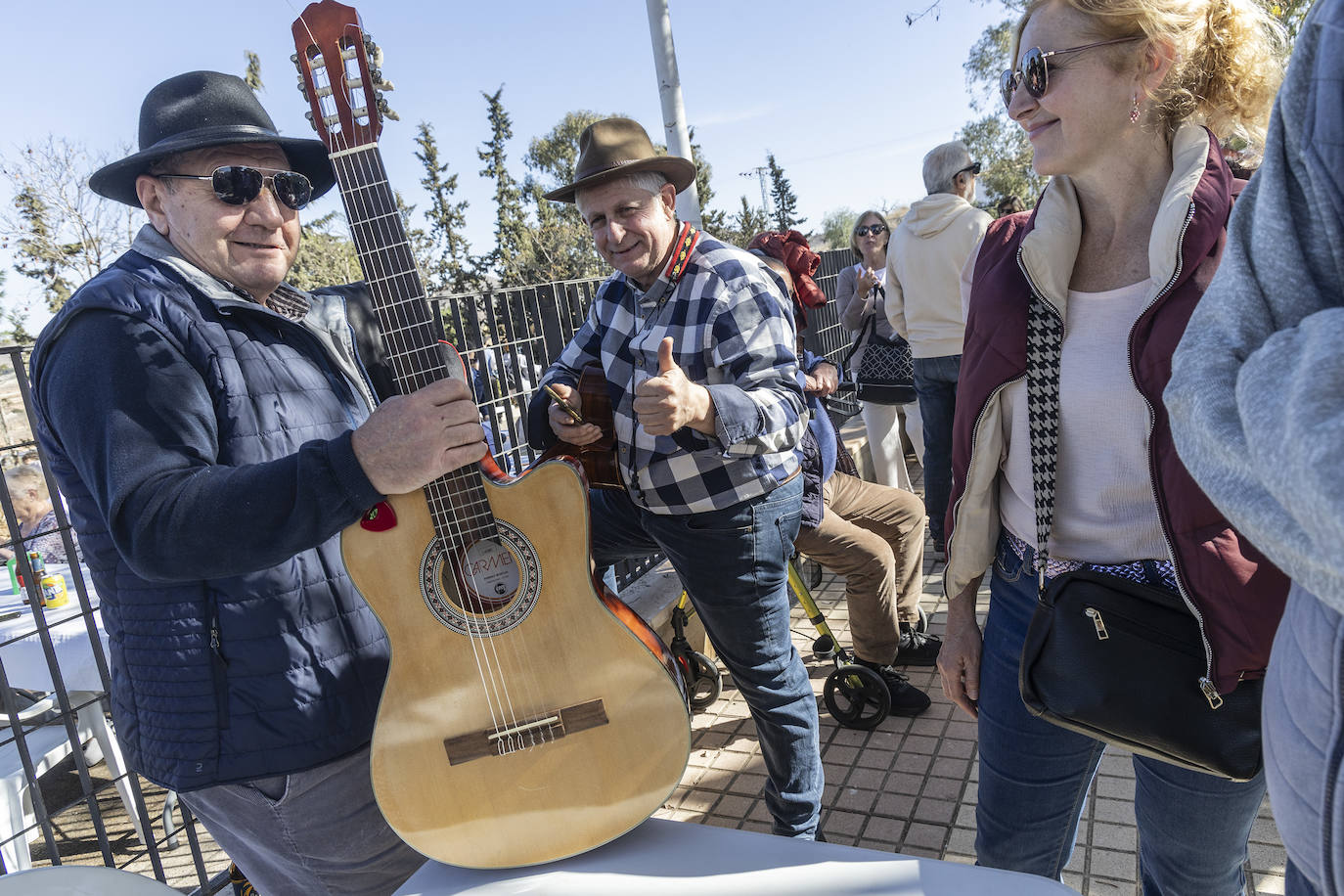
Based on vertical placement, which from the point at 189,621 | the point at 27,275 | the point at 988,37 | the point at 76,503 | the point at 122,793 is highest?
the point at 988,37

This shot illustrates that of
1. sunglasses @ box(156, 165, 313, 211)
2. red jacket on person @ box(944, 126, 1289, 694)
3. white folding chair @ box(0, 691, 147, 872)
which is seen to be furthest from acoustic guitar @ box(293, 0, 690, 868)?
white folding chair @ box(0, 691, 147, 872)

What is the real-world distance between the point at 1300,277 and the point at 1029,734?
4.19ft

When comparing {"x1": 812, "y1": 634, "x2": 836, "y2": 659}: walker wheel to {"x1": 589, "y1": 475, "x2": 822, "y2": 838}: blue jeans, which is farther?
{"x1": 812, "y1": 634, "x2": 836, "y2": 659}: walker wheel

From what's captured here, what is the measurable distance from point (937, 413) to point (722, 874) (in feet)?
12.4

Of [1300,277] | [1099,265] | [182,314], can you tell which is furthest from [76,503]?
[1099,265]

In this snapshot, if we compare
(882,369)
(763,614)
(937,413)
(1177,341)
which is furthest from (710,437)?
(882,369)

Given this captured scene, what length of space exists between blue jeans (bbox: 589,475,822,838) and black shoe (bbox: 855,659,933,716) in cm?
112

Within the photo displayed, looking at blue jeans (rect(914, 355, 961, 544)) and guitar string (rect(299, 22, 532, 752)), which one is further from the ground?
guitar string (rect(299, 22, 532, 752))

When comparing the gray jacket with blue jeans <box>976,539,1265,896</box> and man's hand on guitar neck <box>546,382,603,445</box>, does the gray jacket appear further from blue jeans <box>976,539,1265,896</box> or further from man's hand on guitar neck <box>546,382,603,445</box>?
man's hand on guitar neck <box>546,382,603,445</box>

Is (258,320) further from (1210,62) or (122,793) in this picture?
(122,793)

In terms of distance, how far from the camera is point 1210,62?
1.49m

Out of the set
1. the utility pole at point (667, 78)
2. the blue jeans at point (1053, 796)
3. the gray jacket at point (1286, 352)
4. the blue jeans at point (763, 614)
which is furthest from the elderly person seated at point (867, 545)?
the gray jacket at point (1286, 352)

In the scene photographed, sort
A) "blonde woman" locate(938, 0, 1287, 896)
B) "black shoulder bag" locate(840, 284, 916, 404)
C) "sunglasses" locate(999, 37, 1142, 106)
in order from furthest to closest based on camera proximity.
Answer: "black shoulder bag" locate(840, 284, 916, 404) → "sunglasses" locate(999, 37, 1142, 106) → "blonde woman" locate(938, 0, 1287, 896)

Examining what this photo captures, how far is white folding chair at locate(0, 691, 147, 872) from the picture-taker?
293 centimetres
